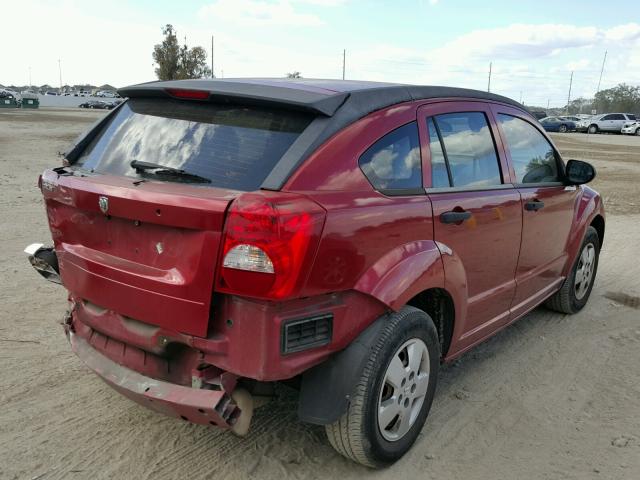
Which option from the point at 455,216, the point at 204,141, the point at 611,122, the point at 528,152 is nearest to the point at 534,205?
the point at 528,152

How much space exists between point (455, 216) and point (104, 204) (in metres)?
1.74

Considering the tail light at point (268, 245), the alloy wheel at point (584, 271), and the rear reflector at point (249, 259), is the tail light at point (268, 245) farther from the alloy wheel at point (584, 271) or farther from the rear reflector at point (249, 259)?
the alloy wheel at point (584, 271)

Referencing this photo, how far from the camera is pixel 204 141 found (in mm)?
2738

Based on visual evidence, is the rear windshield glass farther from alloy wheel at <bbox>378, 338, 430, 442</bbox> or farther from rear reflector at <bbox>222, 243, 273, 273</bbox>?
alloy wheel at <bbox>378, 338, 430, 442</bbox>

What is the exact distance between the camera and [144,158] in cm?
288

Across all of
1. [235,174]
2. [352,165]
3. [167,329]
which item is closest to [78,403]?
[167,329]

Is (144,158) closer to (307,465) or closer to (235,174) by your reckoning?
(235,174)

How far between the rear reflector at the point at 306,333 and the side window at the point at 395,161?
0.69 m

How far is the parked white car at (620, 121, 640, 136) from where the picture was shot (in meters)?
41.2

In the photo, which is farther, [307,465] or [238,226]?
[307,465]

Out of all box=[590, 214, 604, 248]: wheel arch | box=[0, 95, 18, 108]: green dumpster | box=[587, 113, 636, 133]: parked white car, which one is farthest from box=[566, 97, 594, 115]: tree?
box=[590, 214, 604, 248]: wheel arch

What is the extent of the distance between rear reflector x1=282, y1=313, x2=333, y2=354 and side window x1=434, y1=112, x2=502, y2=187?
1247mm

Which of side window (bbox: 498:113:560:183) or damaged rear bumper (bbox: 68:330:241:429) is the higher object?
side window (bbox: 498:113:560:183)

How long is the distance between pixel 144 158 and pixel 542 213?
267 cm
